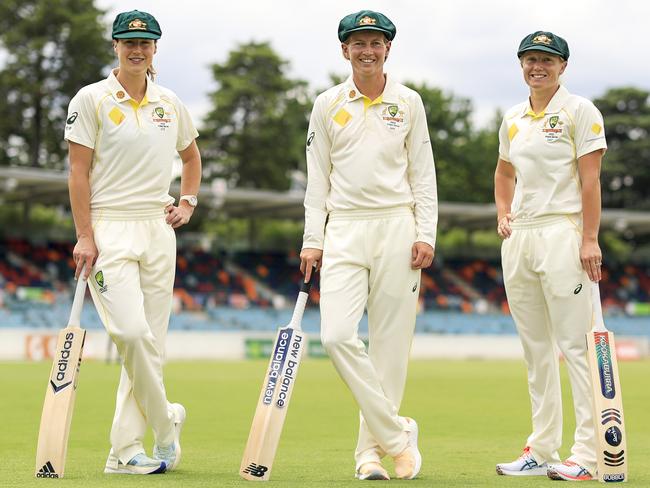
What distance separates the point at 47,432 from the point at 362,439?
5.18 feet

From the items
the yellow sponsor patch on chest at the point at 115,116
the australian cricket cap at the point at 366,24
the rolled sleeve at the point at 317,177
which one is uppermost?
the australian cricket cap at the point at 366,24

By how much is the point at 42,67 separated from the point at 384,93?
43.5m

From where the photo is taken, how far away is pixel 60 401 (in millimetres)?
6238

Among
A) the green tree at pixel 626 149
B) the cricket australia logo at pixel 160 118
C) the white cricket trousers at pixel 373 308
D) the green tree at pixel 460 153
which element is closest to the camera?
the white cricket trousers at pixel 373 308

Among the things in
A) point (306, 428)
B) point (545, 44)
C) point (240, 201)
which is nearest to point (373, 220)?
point (545, 44)

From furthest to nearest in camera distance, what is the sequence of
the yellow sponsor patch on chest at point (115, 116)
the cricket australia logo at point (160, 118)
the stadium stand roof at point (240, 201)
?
the stadium stand roof at point (240, 201), the cricket australia logo at point (160, 118), the yellow sponsor patch on chest at point (115, 116)

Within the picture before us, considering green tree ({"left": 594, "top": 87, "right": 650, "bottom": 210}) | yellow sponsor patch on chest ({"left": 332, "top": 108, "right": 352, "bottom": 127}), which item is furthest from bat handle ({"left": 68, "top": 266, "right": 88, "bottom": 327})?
green tree ({"left": 594, "top": 87, "right": 650, "bottom": 210})

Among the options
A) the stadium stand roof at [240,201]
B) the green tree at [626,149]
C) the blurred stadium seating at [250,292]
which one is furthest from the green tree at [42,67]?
the green tree at [626,149]

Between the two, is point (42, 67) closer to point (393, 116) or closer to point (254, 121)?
point (254, 121)

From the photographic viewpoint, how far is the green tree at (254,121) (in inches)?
2082

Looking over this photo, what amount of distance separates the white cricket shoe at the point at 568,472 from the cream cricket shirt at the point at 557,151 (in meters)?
1.31

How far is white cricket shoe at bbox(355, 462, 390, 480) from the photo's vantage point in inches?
243

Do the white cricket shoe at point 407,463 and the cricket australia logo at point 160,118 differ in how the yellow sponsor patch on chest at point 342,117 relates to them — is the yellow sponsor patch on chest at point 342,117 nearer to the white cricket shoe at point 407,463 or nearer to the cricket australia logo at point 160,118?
the cricket australia logo at point 160,118

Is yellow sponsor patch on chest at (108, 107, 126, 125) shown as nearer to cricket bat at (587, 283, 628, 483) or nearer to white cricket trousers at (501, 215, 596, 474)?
white cricket trousers at (501, 215, 596, 474)
